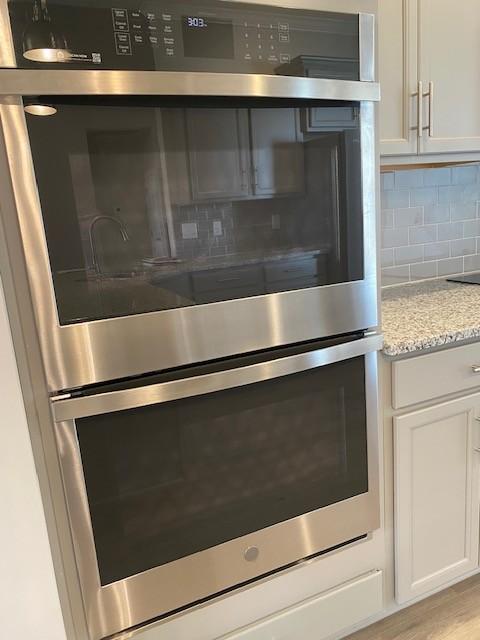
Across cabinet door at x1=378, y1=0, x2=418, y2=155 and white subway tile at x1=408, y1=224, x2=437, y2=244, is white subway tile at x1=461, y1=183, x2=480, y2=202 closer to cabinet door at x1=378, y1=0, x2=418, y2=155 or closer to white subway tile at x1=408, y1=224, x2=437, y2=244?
white subway tile at x1=408, y1=224, x2=437, y2=244

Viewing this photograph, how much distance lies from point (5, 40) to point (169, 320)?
1.82ft

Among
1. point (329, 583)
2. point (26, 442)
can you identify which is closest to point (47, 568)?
point (26, 442)

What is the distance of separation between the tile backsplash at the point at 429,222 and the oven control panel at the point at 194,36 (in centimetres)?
97

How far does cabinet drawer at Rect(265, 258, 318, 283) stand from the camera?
44.4 inches

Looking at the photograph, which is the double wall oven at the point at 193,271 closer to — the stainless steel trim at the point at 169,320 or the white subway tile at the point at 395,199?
the stainless steel trim at the point at 169,320

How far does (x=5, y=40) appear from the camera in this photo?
0.83 m

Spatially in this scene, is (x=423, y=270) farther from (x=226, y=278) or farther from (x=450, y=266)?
(x=226, y=278)

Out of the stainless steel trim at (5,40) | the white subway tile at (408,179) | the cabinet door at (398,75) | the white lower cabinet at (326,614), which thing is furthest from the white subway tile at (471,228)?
the stainless steel trim at (5,40)

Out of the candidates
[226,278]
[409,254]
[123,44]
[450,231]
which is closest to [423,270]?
[409,254]

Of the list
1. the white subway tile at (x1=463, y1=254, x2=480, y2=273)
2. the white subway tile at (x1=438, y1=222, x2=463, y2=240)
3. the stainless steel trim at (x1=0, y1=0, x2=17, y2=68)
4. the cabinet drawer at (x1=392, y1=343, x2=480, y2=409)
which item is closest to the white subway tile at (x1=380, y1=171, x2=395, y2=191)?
the white subway tile at (x1=438, y1=222, x2=463, y2=240)

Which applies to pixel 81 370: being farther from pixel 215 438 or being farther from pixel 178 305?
pixel 215 438

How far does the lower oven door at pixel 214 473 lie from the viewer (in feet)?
3.48

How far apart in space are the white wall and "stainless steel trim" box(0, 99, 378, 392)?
110mm

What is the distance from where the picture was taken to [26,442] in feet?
2.90
